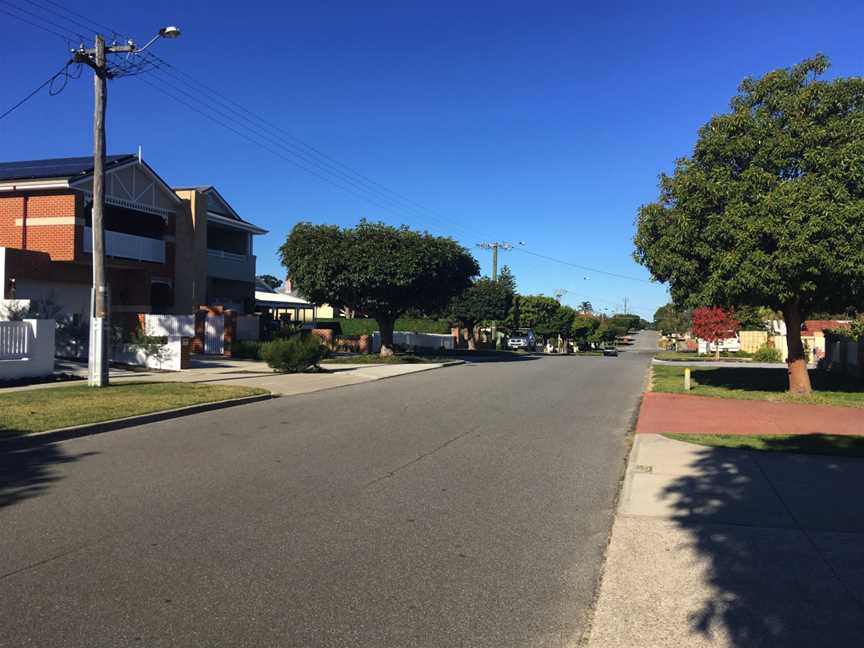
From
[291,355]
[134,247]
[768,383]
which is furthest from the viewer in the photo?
[134,247]

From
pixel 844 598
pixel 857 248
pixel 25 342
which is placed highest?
pixel 857 248

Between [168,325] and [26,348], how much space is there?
21.7ft

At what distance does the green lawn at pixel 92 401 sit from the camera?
11.0 m

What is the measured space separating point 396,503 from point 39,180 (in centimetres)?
2381

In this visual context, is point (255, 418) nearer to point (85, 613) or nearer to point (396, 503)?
point (396, 503)

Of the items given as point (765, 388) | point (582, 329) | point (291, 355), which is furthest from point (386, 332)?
point (582, 329)

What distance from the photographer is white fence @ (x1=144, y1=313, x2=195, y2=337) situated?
76.9 ft

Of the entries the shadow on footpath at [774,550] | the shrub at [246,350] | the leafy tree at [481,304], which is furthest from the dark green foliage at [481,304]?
the shadow on footpath at [774,550]

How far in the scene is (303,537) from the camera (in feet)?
19.5

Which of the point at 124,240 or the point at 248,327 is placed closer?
the point at 124,240

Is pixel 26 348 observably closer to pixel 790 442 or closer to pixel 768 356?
pixel 790 442

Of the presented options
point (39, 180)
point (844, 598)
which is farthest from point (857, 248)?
point (39, 180)

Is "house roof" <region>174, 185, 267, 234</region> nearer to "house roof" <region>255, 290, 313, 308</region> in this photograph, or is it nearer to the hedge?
"house roof" <region>255, 290, 313, 308</region>

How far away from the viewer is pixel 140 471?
833cm
